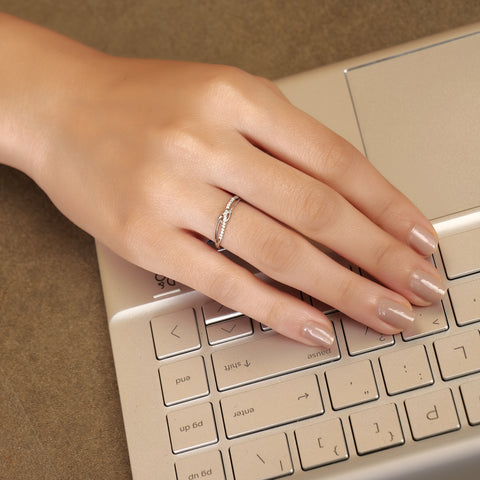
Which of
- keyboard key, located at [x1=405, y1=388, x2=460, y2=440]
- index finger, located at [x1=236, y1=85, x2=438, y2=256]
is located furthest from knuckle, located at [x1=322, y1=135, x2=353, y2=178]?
keyboard key, located at [x1=405, y1=388, x2=460, y2=440]

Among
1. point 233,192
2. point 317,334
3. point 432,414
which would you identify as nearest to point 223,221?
point 233,192

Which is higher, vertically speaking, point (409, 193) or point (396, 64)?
point (396, 64)

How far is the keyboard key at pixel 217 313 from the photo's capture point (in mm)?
548

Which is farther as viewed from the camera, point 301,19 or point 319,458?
point 301,19

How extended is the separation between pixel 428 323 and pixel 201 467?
23cm

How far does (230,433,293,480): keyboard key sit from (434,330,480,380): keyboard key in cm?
15

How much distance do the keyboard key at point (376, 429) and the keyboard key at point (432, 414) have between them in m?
0.01

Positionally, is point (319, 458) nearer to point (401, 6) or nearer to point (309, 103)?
point (309, 103)

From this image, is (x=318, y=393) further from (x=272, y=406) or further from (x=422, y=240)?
(x=422, y=240)

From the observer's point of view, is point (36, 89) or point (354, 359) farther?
point (36, 89)

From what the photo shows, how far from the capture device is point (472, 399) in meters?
0.48

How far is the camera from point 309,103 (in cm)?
61

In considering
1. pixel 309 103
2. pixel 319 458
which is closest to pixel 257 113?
pixel 309 103

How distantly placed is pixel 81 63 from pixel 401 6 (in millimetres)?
366
